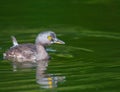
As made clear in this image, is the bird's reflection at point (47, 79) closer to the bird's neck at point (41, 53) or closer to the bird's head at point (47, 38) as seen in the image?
the bird's neck at point (41, 53)

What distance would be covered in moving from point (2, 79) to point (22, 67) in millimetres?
1571

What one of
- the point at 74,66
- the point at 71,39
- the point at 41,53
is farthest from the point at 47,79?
the point at 71,39

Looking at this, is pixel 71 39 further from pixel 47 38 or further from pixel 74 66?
pixel 74 66

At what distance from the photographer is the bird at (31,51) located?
16.9m

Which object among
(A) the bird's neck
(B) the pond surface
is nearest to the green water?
(B) the pond surface

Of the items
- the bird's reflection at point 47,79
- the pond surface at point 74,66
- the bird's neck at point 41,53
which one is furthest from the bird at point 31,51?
the bird's reflection at point 47,79

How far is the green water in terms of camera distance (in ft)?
46.6

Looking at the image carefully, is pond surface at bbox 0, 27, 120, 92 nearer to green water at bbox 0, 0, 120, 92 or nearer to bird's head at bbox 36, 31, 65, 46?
green water at bbox 0, 0, 120, 92

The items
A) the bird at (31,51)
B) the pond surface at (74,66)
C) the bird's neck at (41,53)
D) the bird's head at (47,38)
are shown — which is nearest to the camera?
the pond surface at (74,66)

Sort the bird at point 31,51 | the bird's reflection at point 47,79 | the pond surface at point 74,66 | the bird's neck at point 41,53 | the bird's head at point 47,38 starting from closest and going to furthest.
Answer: the pond surface at point 74,66
the bird's reflection at point 47,79
the bird at point 31,51
the bird's neck at point 41,53
the bird's head at point 47,38

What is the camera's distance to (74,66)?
15578 mm

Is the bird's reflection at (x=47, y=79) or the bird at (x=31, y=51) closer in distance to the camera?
the bird's reflection at (x=47, y=79)

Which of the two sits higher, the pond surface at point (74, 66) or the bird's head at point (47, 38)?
the bird's head at point (47, 38)

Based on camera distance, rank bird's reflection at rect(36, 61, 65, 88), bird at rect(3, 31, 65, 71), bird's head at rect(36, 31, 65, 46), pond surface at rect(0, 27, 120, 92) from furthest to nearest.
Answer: bird's head at rect(36, 31, 65, 46)
bird at rect(3, 31, 65, 71)
bird's reflection at rect(36, 61, 65, 88)
pond surface at rect(0, 27, 120, 92)
